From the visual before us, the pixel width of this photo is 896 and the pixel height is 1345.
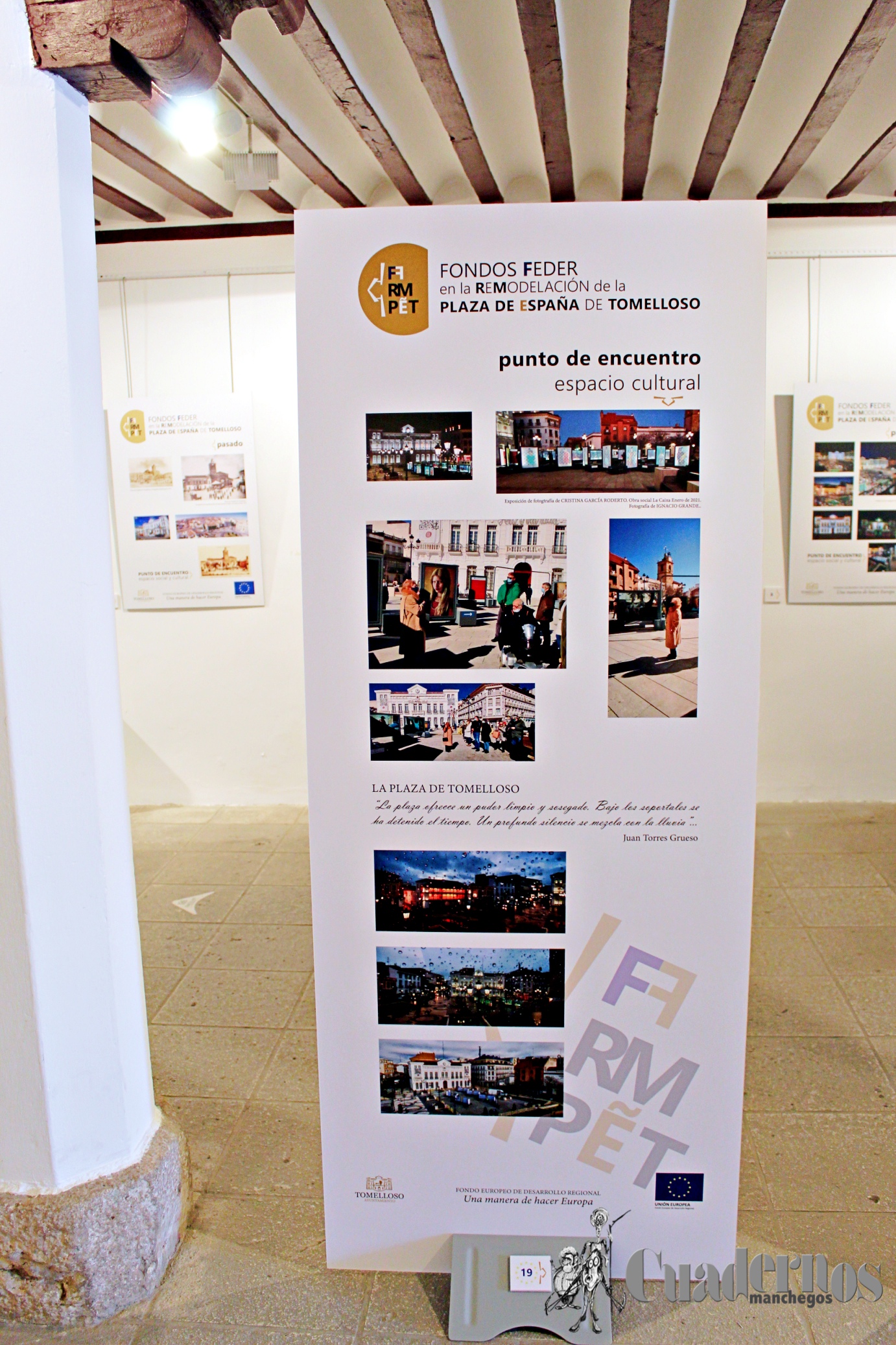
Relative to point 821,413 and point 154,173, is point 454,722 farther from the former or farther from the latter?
point 821,413

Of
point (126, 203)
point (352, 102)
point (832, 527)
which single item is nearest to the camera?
point (352, 102)

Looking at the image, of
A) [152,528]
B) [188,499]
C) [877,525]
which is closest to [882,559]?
[877,525]

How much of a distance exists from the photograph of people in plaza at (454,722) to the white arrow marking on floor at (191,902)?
2.91 m

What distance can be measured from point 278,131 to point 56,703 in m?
3.14

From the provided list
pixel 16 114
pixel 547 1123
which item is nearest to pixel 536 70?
pixel 16 114

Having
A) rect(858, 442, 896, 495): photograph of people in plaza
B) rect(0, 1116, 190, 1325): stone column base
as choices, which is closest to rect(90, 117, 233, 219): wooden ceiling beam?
rect(0, 1116, 190, 1325): stone column base

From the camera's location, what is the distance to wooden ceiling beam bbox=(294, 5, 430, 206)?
10.8 ft

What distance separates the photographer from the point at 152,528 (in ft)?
18.8

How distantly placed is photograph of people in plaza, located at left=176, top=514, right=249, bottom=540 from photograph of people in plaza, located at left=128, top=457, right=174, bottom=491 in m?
0.22

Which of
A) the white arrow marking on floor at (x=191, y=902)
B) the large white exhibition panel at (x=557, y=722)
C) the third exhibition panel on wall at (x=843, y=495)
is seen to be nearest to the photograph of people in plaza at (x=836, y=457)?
the third exhibition panel on wall at (x=843, y=495)

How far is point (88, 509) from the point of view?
208cm

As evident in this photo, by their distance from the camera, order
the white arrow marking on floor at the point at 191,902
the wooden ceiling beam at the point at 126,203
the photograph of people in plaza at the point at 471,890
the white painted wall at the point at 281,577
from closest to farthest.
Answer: the photograph of people in plaza at the point at 471,890
the white arrow marking on floor at the point at 191,902
the wooden ceiling beam at the point at 126,203
the white painted wall at the point at 281,577

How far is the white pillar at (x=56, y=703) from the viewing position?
1.94 m

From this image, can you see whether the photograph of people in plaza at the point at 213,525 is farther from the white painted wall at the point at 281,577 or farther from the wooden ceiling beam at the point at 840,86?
the wooden ceiling beam at the point at 840,86
